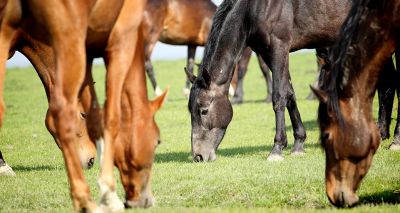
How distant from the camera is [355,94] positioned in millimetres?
6727

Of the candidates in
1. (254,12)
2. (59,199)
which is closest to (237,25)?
(254,12)

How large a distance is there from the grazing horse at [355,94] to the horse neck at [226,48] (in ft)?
12.8

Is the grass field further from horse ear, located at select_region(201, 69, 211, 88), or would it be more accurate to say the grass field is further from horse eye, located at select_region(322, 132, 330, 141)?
horse ear, located at select_region(201, 69, 211, 88)

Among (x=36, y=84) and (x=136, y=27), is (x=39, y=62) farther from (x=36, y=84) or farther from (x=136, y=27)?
(x=36, y=84)

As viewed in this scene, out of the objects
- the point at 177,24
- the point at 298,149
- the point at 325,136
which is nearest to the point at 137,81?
the point at 325,136

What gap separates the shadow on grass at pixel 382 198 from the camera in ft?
25.0

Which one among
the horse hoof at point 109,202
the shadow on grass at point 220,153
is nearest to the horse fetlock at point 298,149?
the shadow on grass at point 220,153

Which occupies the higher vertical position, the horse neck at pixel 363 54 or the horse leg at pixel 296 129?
the horse neck at pixel 363 54

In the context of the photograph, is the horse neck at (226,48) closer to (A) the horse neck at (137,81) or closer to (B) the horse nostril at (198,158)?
(B) the horse nostril at (198,158)

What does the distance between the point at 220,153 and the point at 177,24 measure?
37.2 feet

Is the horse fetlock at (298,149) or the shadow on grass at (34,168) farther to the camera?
the horse fetlock at (298,149)

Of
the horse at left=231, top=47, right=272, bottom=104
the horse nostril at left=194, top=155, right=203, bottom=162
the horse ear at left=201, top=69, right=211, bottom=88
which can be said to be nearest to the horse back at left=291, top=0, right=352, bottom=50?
the horse ear at left=201, top=69, right=211, bottom=88

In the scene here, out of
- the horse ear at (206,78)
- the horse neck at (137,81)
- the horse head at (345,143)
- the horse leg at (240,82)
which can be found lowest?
the horse leg at (240,82)

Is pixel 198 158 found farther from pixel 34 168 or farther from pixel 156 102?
pixel 156 102
